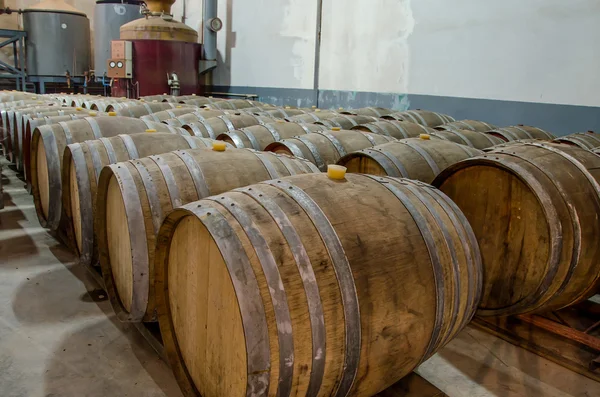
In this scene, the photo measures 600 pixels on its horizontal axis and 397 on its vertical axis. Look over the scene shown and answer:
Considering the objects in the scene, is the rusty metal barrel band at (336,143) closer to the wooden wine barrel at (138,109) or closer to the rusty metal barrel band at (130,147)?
the rusty metal barrel band at (130,147)

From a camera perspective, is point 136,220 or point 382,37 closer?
point 136,220

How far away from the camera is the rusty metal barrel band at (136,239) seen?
7.70 feet

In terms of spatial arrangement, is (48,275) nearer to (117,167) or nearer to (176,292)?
(117,167)

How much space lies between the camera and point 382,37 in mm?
9102

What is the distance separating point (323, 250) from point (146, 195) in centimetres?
115

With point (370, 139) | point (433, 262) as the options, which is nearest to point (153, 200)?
point (433, 262)

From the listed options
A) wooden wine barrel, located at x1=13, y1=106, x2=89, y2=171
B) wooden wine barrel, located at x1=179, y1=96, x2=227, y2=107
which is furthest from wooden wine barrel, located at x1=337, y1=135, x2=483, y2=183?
wooden wine barrel, located at x1=179, y1=96, x2=227, y2=107

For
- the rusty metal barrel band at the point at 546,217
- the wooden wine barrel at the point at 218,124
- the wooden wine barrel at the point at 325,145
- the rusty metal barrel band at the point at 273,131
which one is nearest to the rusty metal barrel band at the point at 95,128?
the wooden wine barrel at the point at 218,124

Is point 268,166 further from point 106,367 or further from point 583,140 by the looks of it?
point 583,140

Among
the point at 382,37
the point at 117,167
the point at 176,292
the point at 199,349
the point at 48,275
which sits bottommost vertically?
the point at 48,275

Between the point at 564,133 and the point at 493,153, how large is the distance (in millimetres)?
4256

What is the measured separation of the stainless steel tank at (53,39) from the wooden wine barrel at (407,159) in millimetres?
15632

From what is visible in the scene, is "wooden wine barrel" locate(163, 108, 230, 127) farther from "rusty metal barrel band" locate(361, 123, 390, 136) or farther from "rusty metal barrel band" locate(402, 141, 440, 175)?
"rusty metal barrel band" locate(402, 141, 440, 175)

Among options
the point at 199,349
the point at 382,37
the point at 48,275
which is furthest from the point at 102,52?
the point at 199,349
